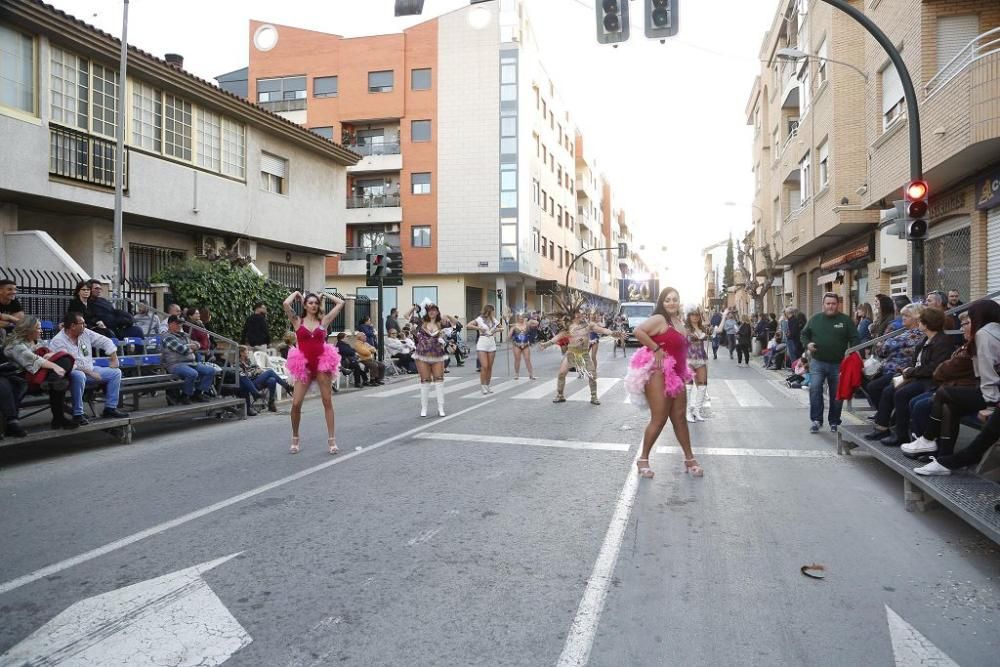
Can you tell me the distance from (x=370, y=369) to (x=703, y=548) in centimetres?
A: 1305

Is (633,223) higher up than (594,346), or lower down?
higher up

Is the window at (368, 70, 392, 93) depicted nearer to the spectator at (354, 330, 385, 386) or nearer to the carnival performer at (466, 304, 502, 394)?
the spectator at (354, 330, 385, 386)

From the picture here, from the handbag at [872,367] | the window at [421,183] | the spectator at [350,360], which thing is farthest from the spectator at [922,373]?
the window at [421,183]

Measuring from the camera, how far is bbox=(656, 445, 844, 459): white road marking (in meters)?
Answer: 7.72

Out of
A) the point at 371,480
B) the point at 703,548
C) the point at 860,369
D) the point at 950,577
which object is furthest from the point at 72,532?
the point at 860,369

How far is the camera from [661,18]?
1004 centimetres

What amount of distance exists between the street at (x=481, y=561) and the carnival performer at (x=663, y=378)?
34 cm

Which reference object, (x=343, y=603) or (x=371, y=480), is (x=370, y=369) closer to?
(x=371, y=480)

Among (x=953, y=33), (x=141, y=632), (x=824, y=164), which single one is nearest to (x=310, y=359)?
(x=141, y=632)

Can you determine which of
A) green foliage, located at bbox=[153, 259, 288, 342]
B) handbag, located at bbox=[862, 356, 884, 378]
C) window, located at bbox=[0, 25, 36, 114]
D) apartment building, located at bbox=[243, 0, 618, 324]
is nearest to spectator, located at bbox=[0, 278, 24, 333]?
green foliage, located at bbox=[153, 259, 288, 342]

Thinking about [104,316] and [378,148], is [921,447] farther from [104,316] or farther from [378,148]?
[378,148]

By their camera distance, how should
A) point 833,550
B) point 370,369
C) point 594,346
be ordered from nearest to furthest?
point 833,550
point 594,346
point 370,369

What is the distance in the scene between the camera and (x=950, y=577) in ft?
13.4

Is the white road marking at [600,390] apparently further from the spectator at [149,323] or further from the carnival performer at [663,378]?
the spectator at [149,323]
